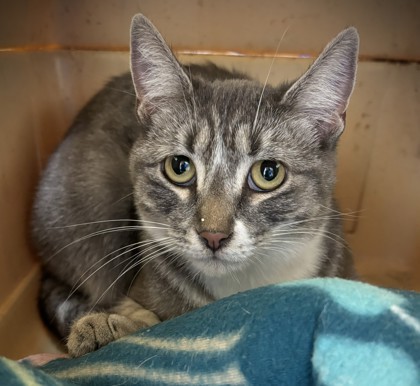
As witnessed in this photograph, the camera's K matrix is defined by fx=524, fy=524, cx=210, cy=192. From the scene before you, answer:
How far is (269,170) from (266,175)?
13 mm

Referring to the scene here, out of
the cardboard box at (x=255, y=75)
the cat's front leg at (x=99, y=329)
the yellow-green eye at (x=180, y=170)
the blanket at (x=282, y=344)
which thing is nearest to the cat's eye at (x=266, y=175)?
the yellow-green eye at (x=180, y=170)

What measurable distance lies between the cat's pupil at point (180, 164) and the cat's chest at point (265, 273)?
269 millimetres

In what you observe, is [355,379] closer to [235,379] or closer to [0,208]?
[235,379]

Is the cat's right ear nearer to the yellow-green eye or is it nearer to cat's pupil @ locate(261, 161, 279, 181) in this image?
the yellow-green eye

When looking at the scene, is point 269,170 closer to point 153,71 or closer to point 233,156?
point 233,156

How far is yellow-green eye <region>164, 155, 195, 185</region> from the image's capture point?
1175 millimetres

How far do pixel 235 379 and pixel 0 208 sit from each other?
96cm

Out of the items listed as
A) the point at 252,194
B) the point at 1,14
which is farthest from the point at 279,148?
the point at 1,14

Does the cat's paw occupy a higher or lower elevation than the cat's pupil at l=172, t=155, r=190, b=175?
lower

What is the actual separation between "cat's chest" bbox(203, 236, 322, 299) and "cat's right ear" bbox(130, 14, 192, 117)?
17.4 inches

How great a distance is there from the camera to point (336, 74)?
1.18 metres

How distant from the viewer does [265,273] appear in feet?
4.13

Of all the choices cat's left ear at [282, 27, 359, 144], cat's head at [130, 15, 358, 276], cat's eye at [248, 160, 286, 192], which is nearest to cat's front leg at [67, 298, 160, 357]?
cat's head at [130, 15, 358, 276]

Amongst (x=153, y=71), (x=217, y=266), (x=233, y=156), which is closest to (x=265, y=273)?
(x=217, y=266)
